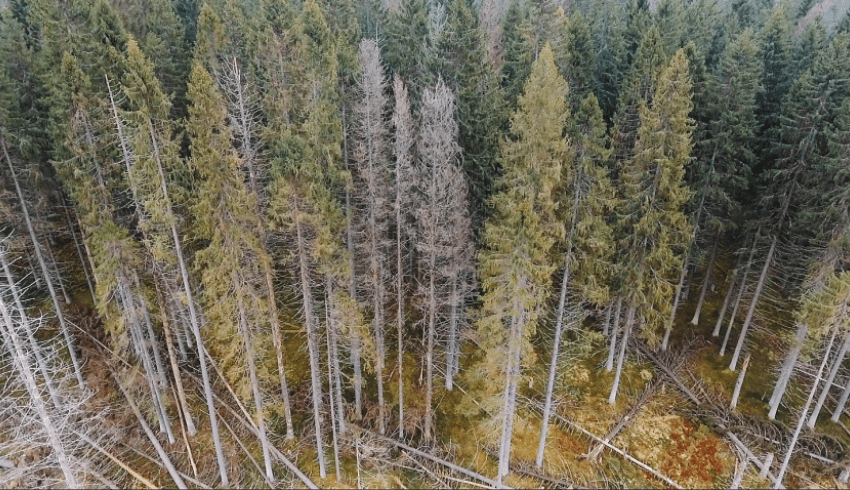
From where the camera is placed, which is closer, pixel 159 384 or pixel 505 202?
pixel 505 202

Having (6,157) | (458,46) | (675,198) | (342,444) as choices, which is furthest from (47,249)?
(675,198)

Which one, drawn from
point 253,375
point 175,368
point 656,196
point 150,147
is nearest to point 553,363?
point 656,196

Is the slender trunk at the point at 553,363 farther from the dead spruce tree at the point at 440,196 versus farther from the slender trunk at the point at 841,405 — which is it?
the slender trunk at the point at 841,405

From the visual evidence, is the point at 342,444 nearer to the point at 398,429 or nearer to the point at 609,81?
the point at 398,429

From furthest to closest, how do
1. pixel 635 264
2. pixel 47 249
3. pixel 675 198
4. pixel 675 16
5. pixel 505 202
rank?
pixel 675 16
pixel 47 249
pixel 635 264
pixel 675 198
pixel 505 202

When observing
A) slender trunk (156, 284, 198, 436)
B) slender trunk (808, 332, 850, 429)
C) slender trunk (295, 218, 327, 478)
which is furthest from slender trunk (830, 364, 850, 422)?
slender trunk (156, 284, 198, 436)
